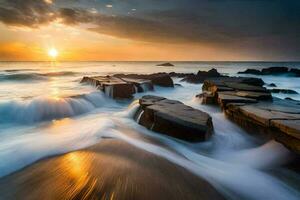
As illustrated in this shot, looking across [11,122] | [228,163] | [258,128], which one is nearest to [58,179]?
[228,163]

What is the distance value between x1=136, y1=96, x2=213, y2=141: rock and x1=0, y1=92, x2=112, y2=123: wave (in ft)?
9.55

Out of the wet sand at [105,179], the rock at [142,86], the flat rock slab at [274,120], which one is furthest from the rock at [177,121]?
the rock at [142,86]

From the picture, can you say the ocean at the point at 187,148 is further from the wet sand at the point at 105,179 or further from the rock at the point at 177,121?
the wet sand at the point at 105,179

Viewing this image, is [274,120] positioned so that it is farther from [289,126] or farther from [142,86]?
[142,86]

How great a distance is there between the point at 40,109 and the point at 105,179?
540 cm

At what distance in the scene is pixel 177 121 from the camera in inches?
198

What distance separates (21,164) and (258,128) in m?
4.58

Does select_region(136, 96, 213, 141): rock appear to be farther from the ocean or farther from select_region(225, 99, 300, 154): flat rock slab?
select_region(225, 99, 300, 154): flat rock slab

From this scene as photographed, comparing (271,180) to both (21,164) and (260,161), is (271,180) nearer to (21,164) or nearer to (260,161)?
(260,161)

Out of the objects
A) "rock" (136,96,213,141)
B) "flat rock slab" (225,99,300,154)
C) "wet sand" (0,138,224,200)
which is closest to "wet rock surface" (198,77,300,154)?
"flat rock slab" (225,99,300,154)

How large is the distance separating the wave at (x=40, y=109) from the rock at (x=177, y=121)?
2911 millimetres

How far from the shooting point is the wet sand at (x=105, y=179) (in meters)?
2.70

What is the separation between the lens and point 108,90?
1098cm

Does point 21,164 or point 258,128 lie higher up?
point 258,128
